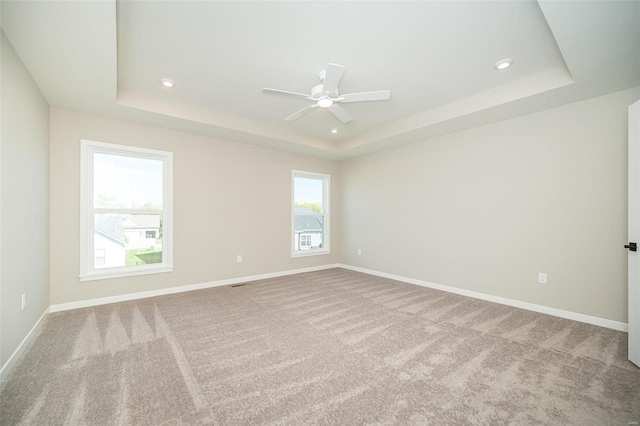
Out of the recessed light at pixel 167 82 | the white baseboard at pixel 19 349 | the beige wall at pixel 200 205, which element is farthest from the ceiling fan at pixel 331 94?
the white baseboard at pixel 19 349

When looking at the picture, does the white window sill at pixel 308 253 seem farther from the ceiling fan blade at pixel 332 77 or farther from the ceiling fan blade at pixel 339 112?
the ceiling fan blade at pixel 332 77

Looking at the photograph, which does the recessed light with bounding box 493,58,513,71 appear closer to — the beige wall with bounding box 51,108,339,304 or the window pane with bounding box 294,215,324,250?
the beige wall with bounding box 51,108,339,304

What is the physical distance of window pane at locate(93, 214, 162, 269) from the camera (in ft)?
12.0

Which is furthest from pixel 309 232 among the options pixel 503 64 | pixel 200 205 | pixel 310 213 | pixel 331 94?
pixel 503 64

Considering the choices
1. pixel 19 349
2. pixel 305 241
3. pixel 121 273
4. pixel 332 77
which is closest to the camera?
pixel 19 349

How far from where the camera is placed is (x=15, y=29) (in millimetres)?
1937

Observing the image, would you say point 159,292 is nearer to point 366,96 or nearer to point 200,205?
point 200,205

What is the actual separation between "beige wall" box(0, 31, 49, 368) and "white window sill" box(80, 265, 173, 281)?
44 centimetres

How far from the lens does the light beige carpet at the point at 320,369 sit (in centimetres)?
162

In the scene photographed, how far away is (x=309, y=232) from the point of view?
5965 mm

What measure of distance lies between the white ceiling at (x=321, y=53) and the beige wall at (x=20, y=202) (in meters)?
0.26

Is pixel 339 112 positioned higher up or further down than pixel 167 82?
further down

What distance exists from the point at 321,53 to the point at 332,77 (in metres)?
0.32

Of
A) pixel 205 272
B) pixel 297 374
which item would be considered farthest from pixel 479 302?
pixel 205 272
